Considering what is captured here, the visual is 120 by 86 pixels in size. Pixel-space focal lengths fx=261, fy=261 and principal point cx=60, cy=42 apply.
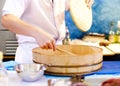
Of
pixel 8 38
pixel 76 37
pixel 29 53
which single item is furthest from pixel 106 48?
pixel 29 53

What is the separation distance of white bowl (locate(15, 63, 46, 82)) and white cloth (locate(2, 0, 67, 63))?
1.50ft

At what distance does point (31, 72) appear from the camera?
3.84 feet

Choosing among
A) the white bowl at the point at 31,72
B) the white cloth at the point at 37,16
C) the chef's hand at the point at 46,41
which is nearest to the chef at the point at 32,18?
the white cloth at the point at 37,16

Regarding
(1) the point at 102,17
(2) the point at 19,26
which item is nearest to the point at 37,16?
(2) the point at 19,26

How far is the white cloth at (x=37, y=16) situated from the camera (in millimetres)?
1595

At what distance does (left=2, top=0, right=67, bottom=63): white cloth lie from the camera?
1.59 metres

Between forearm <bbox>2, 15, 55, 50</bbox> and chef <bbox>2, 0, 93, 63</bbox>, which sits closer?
forearm <bbox>2, 15, 55, 50</bbox>

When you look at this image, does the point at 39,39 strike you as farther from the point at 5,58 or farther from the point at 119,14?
the point at 119,14

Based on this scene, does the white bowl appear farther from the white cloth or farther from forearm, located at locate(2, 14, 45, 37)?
the white cloth

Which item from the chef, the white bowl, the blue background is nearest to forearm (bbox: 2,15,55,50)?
the chef

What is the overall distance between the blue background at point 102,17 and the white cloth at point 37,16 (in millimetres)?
1694

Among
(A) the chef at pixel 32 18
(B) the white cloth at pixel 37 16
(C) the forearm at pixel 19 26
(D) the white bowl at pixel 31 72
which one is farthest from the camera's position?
(B) the white cloth at pixel 37 16

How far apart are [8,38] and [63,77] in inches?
83.0

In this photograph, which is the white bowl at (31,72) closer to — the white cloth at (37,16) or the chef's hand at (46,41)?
the chef's hand at (46,41)
